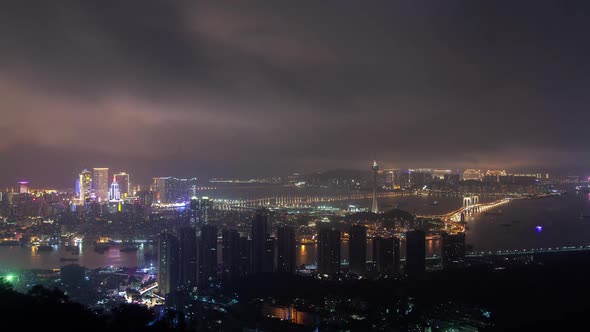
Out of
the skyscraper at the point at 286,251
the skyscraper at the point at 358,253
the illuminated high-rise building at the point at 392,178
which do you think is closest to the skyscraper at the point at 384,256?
the skyscraper at the point at 358,253

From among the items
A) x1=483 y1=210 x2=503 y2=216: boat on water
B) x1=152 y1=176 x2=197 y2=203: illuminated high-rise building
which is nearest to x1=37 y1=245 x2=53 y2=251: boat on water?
x1=152 y1=176 x2=197 y2=203: illuminated high-rise building

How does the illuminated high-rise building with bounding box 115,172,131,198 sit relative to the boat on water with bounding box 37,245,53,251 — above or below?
above

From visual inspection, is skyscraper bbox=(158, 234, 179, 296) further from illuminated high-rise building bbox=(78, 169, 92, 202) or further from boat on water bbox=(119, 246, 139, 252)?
illuminated high-rise building bbox=(78, 169, 92, 202)

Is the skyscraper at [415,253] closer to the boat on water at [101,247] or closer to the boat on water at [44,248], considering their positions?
the boat on water at [101,247]

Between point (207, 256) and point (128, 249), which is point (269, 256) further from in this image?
point (128, 249)

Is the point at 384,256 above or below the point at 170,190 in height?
below

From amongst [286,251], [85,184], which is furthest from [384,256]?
[85,184]
